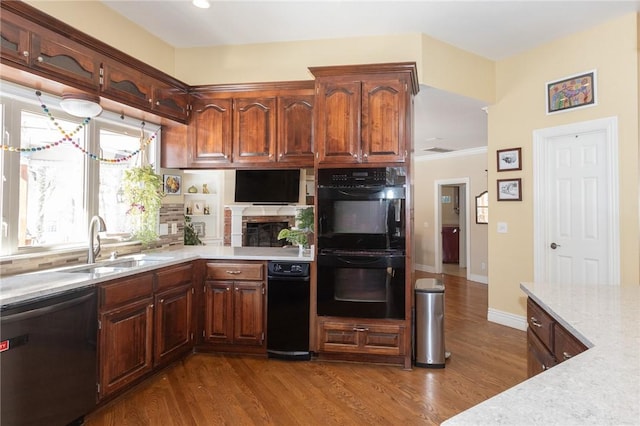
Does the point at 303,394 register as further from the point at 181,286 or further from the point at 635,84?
the point at 635,84

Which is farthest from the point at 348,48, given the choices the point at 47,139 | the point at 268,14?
the point at 47,139

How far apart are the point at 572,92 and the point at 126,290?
14.4ft

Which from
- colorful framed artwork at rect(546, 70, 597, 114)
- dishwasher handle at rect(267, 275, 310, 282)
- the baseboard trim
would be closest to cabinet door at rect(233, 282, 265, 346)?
dishwasher handle at rect(267, 275, 310, 282)

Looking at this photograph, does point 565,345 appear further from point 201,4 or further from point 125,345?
point 201,4

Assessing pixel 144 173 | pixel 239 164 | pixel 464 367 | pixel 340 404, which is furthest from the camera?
pixel 239 164

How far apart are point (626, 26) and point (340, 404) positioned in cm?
402

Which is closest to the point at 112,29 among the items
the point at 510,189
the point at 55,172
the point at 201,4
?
the point at 201,4

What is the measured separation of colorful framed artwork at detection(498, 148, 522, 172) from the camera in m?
4.03

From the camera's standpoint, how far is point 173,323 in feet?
9.75

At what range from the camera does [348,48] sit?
12.0 ft

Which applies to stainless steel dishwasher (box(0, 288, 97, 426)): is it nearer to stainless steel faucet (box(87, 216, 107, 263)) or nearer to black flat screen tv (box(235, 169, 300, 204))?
stainless steel faucet (box(87, 216, 107, 263))

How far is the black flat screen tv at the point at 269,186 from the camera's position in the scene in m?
4.47

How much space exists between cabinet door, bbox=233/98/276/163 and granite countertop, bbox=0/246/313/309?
0.94 m

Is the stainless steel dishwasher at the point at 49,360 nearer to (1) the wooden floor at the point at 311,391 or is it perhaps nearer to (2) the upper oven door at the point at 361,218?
(1) the wooden floor at the point at 311,391
